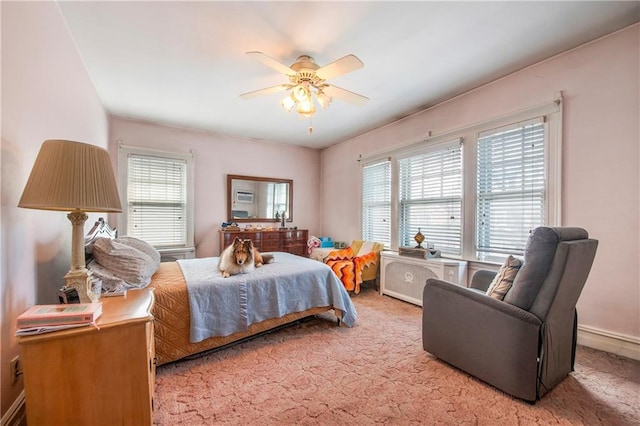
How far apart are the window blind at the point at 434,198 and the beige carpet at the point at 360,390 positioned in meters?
1.65

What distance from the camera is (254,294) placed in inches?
91.3

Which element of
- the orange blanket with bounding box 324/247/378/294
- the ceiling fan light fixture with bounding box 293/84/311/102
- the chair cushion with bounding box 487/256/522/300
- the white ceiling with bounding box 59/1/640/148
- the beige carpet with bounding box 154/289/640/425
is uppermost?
the white ceiling with bounding box 59/1/640/148

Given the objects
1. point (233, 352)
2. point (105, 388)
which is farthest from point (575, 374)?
point (105, 388)

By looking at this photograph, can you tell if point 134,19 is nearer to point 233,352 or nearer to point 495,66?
point 233,352

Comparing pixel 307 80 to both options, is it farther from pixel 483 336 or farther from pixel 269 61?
pixel 483 336

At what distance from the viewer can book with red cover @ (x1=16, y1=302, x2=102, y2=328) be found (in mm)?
1068

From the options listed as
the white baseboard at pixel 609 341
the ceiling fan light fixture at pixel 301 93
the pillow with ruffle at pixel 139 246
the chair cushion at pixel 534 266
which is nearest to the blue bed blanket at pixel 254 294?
the pillow with ruffle at pixel 139 246

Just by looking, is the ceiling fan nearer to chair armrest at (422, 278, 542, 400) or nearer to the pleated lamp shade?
the pleated lamp shade

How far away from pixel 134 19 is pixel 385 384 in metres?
3.29

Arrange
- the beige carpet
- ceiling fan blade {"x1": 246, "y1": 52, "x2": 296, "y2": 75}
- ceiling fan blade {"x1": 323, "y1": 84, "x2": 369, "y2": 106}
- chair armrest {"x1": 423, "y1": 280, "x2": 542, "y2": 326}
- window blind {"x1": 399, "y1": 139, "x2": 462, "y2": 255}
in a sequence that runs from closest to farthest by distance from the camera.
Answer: the beige carpet, chair armrest {"x1": 423, "y1": 280, "x2": 542, "y2": 326}, ceiling fan blade {"x1": 246, "y1": 52, "x2": 296, "y2": 75}, ceiling fan blade {"x1": 323, "y1": 84, "x2": 369, "y2": 106}, window blind {"x1": 399, "y1": 139, "x2": 462, "y2": 255}

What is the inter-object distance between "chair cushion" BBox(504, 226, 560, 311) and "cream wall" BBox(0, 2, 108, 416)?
2.82 metres

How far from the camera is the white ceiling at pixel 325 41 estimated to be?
1954 millimetres

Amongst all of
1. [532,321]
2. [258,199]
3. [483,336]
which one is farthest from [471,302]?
[258,199]

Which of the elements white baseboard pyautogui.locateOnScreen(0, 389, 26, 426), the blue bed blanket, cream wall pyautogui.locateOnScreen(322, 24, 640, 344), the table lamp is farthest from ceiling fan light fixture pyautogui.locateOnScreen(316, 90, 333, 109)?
white baseboard pyautogui.locateOnScreen(0, 389, 26, 426)
